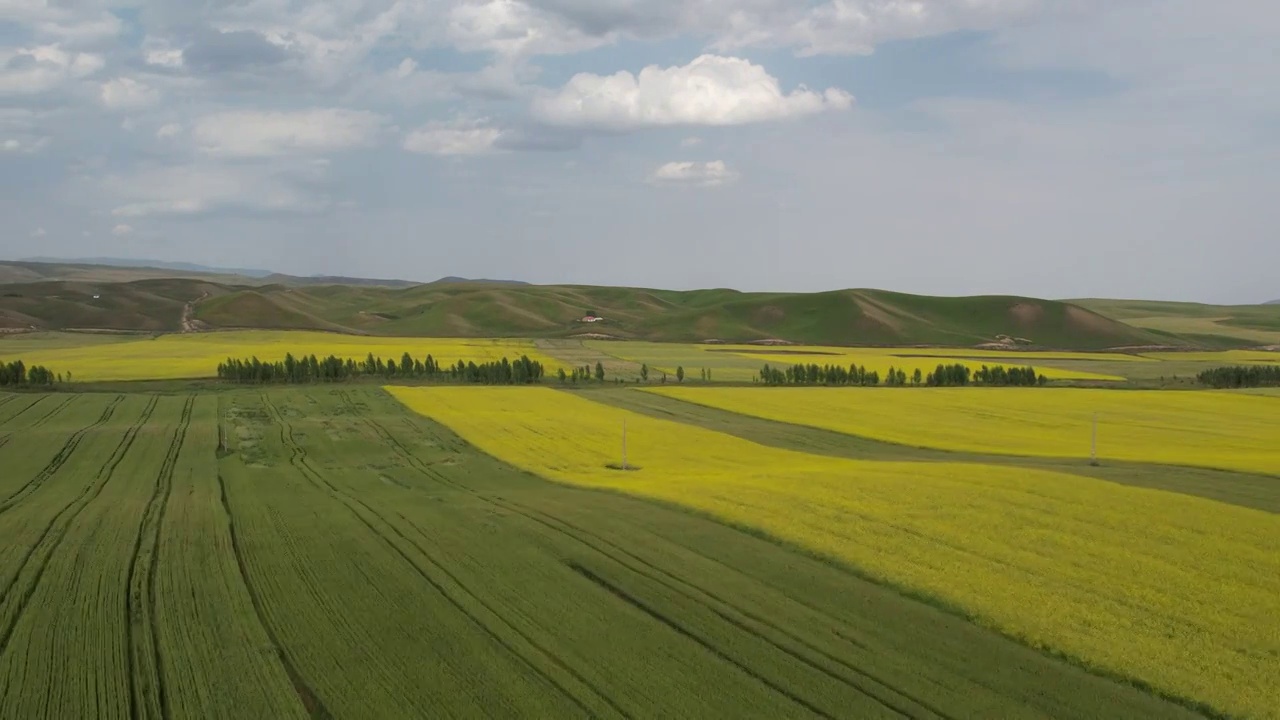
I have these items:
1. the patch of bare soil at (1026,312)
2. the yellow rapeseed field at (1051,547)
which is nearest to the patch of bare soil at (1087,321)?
the patch of bare soil at (1026,312)

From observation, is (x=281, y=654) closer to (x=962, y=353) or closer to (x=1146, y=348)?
(x=962, y=353)

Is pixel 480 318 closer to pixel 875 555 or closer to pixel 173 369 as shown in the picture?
pixel 173 369

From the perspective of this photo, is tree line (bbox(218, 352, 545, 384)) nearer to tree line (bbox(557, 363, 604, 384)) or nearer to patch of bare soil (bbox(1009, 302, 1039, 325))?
tree line (bbox(557, 363, 604, 384))

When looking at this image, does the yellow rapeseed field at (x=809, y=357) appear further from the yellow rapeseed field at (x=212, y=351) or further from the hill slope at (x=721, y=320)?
the hill slope at (x=721, y=320)

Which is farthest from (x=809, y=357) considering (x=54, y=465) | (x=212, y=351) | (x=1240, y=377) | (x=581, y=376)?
(x=54, y=465)

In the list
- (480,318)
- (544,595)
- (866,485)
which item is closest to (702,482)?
(866,485)

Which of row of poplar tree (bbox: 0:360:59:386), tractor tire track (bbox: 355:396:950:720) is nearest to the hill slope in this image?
row of poplar tree (bbox: 0:360:59:386)
